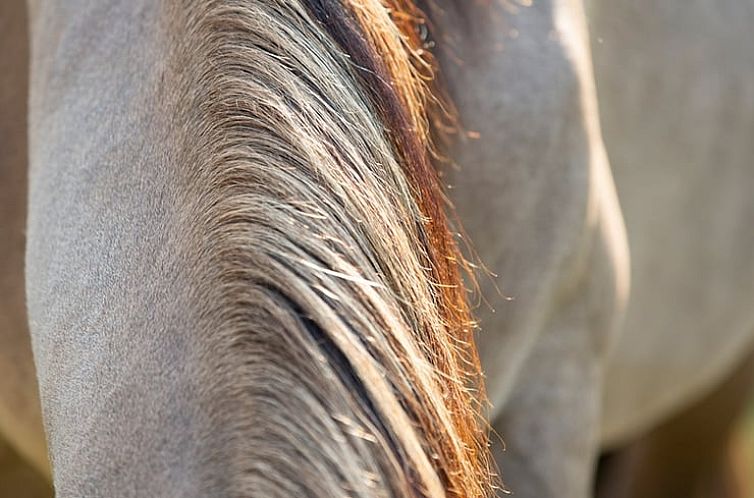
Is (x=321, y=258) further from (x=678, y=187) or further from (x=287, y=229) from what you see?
(x=678, y=187)

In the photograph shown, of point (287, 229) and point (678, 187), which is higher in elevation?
point (287, 229)

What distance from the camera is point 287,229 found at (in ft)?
1.55

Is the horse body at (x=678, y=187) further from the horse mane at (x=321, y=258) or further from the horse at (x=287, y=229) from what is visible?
the horse mane at (x=321, y=258)

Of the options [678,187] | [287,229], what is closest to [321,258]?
[287,229]

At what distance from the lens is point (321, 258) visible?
469mm

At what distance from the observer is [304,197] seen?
1.58ft

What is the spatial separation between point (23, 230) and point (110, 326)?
0.42m

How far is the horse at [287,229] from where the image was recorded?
0.45 m

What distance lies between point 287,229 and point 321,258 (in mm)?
19

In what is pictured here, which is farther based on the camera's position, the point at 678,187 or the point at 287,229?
the point at 678,187

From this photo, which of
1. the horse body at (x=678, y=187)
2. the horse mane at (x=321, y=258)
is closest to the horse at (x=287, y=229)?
the horse mane at (x=321, y=258)

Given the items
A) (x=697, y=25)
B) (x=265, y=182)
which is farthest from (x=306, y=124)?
(x=697, y=25)

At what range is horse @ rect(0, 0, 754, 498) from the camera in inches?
17.7

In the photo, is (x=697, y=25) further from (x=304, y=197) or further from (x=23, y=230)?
(x=304, y=197)
